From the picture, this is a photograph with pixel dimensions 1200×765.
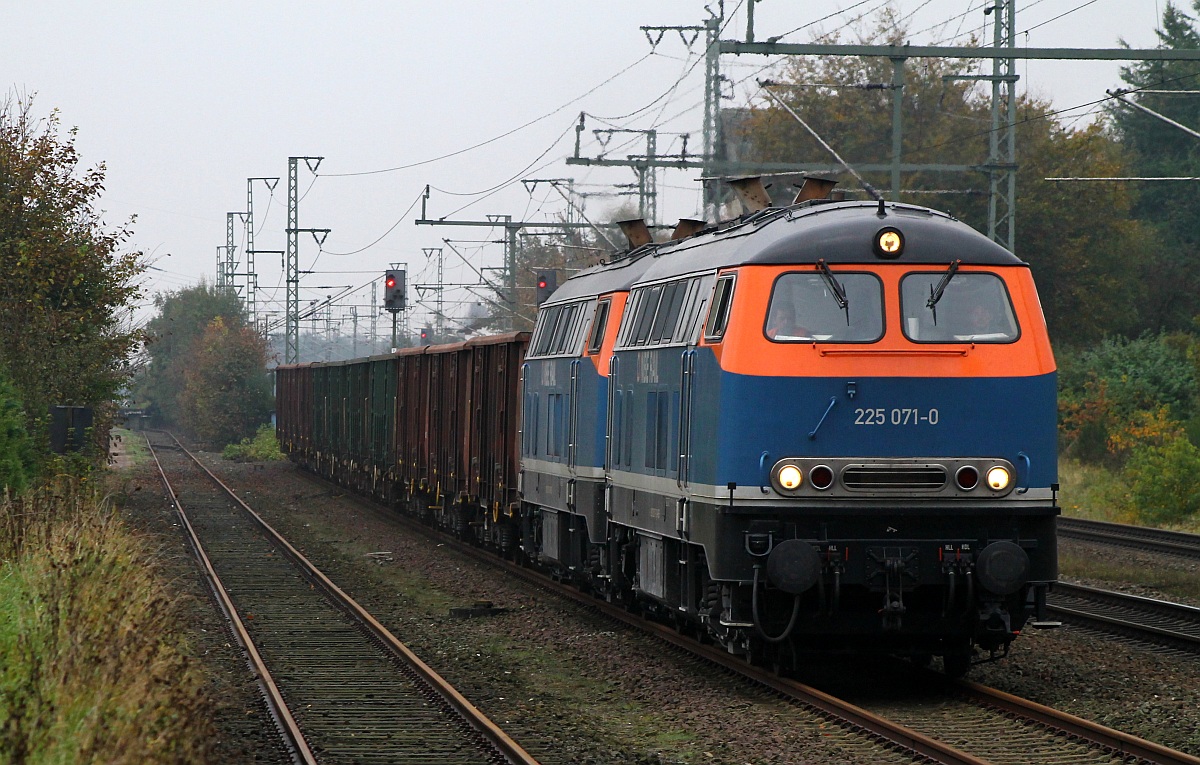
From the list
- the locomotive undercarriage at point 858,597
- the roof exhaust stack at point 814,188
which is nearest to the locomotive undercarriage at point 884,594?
the locomotive undercarriage at point 858,597

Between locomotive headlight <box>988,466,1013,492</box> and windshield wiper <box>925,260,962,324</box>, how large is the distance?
107cm

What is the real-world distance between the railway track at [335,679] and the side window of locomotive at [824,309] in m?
3.25

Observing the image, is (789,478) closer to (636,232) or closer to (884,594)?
(884,594)

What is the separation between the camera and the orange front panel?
33.7ft

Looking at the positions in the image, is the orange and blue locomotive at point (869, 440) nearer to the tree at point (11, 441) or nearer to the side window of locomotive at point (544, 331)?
the side window of locomotive at point (544, 331)

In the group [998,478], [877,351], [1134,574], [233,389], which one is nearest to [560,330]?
[877,351]

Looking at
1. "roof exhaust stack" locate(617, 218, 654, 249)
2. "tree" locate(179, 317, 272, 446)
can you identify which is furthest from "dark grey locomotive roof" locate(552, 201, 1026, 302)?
"tree" locate(179, 317, 272, 446)

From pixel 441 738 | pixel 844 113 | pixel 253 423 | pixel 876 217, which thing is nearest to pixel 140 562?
pixel 441 738

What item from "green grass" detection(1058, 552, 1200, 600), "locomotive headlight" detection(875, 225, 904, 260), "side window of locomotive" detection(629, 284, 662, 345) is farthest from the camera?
"green grass" detection(1058, 552, 1200, 600)

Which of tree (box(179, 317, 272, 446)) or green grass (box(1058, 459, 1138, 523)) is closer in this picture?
green grass (box(1058, 459, 1138, 523))

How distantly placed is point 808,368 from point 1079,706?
9.23 ft

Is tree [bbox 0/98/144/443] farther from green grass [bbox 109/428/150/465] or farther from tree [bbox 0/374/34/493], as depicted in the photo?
green grass [bbox 109/428/150/465]

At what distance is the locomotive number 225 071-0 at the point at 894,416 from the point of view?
401 inches

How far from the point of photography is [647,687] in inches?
443
